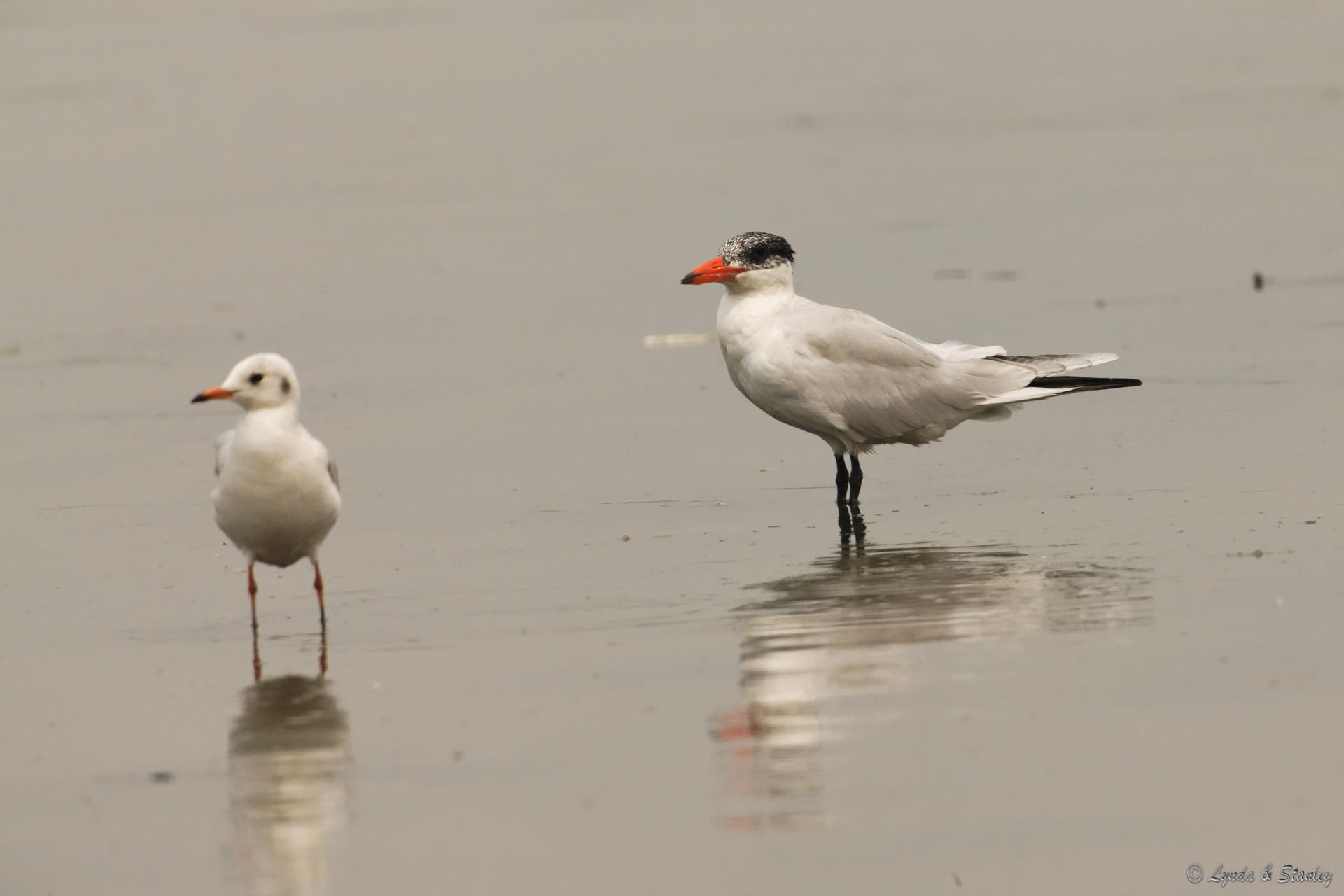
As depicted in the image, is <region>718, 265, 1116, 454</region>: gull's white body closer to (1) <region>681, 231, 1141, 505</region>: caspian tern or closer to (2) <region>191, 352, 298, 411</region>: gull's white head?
(1) <region>681, 231, 1141, 505</region>: caspian tern

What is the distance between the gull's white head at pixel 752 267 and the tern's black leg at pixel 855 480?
0.96m

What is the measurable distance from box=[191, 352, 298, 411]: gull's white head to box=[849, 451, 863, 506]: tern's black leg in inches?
113

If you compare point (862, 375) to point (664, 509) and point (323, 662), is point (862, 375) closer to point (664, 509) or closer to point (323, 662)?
point (664, 509)

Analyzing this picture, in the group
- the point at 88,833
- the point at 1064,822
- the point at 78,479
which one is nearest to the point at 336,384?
the point at 78,479

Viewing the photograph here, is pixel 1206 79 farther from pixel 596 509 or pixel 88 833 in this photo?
pixel 88 833

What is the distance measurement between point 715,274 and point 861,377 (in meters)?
0.95

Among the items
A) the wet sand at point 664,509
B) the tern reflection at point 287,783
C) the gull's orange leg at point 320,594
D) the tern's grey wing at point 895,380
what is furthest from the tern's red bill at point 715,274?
the tern reflection at point 287,783

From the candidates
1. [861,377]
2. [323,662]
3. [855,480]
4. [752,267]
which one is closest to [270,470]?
[323,662]

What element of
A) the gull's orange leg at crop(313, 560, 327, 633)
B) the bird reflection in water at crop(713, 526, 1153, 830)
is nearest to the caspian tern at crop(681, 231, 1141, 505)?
→ the bird reflection in water at crop(713, 526, 1153, 830)

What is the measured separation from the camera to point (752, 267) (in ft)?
32.3

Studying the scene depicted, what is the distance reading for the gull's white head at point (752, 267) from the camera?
984 centimetres

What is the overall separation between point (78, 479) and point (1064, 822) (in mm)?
6064

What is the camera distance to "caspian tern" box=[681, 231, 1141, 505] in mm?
9359

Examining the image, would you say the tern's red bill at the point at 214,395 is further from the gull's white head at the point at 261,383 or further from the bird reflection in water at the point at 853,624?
the bird reflection in water at the point at 853,624
